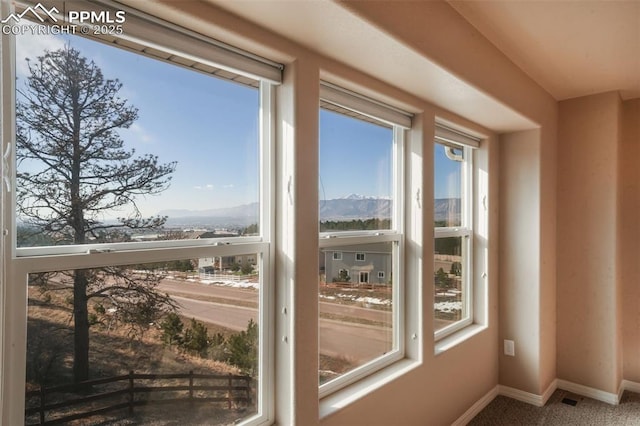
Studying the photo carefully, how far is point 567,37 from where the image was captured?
202 centimetres

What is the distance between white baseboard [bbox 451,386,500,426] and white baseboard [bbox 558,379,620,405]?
622 mm

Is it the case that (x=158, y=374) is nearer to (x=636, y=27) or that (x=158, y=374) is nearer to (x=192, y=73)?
(x=192, y=73)

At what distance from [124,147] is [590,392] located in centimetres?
377

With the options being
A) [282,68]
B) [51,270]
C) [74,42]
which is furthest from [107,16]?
[51,270]

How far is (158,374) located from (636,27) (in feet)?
9.10

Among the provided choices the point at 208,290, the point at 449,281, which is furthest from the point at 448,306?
the point at 208,290

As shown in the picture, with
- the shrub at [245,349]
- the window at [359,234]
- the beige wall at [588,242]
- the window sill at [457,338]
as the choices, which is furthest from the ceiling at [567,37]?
the window sill at [457,338]

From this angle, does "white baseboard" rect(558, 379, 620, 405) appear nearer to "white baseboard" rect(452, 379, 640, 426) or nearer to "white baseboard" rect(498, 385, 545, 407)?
"white baseboard" rect(452, 379, 640, 426)

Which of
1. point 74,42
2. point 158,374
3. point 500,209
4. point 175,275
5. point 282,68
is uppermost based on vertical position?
point 282,68

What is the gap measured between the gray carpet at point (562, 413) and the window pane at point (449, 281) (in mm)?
710

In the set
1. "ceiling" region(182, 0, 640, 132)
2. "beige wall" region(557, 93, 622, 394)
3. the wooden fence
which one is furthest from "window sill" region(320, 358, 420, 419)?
"beige wall" region(557, 93, 622, 394)

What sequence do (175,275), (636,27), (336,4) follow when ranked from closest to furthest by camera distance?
1. (336,4)
2. (175,275)
3. (636,27)

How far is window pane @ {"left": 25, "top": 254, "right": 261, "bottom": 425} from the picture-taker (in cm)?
106

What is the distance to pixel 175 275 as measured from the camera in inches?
51.9
